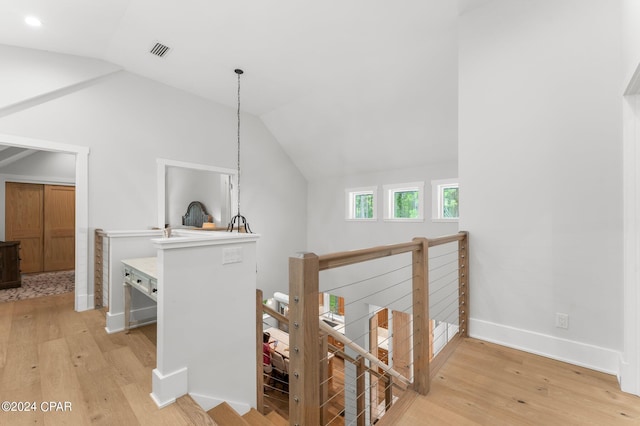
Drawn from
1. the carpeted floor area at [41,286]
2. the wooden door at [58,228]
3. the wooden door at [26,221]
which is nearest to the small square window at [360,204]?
the carpeted floor area at [41,286]

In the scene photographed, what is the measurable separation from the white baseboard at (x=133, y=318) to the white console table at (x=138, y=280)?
0.06m

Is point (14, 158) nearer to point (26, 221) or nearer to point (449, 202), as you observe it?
point (26, 221)

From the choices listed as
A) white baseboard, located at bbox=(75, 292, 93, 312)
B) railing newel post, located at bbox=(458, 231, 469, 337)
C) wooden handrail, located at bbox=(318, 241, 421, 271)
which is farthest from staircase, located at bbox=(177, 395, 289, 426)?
white baseboard, located at bbox=(75, 292, 93, 312)

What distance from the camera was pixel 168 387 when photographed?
1938mm

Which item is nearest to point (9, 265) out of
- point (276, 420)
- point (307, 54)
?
point (276, 420)

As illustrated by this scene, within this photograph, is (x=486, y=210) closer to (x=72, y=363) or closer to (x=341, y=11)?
(x=341, y=11)

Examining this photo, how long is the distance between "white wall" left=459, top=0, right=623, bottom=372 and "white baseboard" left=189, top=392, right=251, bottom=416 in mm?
2152

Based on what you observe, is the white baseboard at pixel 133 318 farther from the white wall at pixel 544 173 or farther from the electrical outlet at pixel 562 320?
the electrical outlet at pixel 562 320

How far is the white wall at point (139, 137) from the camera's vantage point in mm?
3721

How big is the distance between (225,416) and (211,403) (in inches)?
6.0

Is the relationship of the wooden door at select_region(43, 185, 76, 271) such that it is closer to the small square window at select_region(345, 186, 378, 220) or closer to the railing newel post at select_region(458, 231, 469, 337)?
the small square window at select_region(345, 186, 378, 220)

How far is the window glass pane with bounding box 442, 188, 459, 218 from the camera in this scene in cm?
482

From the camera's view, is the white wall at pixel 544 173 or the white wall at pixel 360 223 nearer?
the white wall at pixel 544 173

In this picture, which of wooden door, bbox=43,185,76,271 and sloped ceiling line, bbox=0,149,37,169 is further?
wooden door, bbox=43,185,76,271
